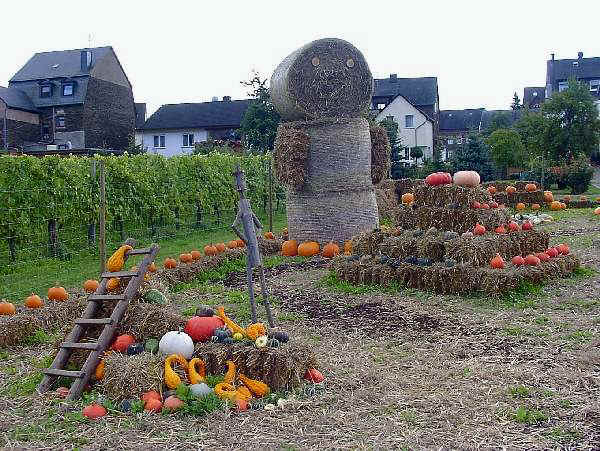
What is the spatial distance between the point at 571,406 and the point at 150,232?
13.5m

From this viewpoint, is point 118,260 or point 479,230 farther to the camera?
point 479,230

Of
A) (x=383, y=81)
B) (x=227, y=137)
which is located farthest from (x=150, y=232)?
(x=383, y=81)

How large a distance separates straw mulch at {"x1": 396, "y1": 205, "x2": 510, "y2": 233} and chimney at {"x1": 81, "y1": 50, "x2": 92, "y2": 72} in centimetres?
3812

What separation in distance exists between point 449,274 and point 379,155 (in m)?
5.27

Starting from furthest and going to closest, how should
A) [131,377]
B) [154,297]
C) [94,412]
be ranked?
[154,297] < [131,377] < [94,412]

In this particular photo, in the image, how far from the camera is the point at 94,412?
15.5 ft

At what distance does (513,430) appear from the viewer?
173 inches

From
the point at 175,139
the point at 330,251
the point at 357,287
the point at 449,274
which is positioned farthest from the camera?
the point at 175,139

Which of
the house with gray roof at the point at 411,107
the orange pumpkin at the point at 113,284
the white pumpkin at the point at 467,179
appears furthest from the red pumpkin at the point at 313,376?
the house with gray roof at the point at 411,107

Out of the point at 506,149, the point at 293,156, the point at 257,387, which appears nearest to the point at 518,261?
the point at 293,156

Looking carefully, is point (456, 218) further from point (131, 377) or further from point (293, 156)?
point (131, 377)

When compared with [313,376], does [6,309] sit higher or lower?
higher

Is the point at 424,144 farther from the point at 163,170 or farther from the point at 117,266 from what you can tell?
the point at 117,266

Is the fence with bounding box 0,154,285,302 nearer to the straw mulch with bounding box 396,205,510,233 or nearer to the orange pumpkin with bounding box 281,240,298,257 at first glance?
the orange pumpkin with bounding box 281,240,298,257
